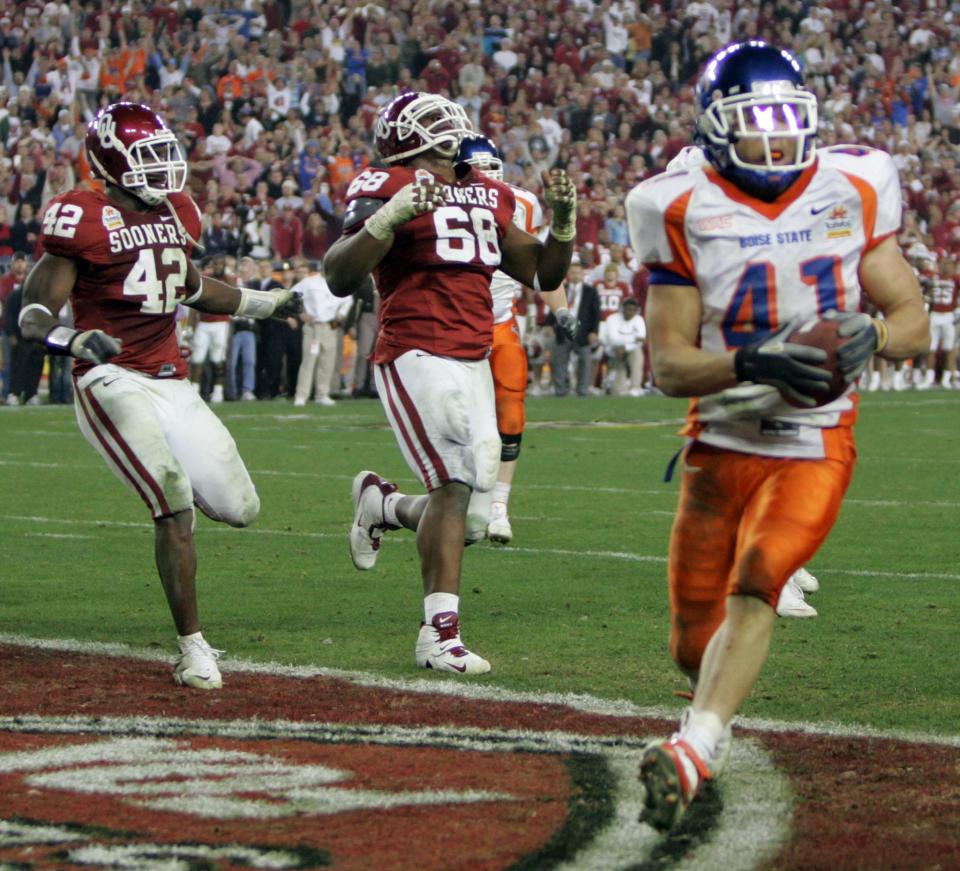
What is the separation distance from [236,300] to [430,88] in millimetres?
19932

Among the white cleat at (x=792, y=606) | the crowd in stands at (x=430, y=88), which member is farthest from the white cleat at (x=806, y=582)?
the crowd in stands at (x=430, y=88)

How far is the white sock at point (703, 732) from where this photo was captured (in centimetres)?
378

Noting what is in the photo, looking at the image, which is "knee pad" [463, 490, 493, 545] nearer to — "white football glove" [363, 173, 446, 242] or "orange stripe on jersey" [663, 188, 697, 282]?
"white football glove" [363, 173, 446, 242]

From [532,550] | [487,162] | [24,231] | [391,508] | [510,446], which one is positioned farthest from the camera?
[24,231]

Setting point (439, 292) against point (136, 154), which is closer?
point (136, 154)

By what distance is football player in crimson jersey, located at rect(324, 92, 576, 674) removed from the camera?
611 centimetres

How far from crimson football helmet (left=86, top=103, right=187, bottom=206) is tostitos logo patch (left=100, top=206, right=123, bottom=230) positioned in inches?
3.5

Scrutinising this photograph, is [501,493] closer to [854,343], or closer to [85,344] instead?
[85,344]

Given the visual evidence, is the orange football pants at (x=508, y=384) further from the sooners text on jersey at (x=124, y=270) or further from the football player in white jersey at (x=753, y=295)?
the football player in white jersey at (x=753, y=295)

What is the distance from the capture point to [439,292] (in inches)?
248

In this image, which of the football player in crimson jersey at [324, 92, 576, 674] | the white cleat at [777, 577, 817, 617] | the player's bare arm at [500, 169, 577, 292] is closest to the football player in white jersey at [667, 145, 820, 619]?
the white cleat at [777, 577, 817, 617]

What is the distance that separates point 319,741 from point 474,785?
2.08 feet

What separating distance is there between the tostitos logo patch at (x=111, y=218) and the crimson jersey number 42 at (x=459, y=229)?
0.75m

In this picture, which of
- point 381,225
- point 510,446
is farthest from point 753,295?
point 510,446
